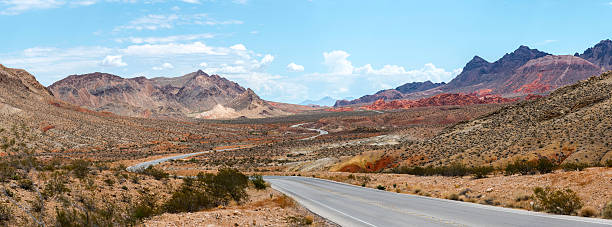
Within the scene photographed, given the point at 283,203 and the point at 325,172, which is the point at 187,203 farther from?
the point at 325,172

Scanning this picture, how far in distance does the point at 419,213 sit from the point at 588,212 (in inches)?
198

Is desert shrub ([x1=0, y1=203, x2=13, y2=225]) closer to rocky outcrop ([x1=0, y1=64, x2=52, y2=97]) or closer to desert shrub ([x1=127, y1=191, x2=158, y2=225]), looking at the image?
desert shrub ([x1=127, y1=191, x2=158, y2=225])

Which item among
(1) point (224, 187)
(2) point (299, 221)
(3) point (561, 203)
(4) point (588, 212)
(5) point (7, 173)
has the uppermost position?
(5) point (7, 173)

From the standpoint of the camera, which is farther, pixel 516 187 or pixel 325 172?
pixel 325 172

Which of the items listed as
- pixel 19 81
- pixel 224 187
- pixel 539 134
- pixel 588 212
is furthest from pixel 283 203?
pixel 19 81

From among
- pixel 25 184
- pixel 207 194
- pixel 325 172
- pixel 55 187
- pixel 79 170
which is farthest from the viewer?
pixel 325 172

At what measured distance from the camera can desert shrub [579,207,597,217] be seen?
12.2 meters

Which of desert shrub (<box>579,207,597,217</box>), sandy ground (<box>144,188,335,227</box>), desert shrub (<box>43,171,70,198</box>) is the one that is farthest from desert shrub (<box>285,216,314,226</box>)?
desert shrub (<box>579,207,597,217</box>)

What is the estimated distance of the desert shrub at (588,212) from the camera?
12.2 meters

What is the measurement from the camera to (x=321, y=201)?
19.8 meters

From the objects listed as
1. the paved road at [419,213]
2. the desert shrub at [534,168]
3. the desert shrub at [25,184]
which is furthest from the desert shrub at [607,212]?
the desert shrub at [25,184]

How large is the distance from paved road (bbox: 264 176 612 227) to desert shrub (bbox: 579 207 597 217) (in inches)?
21.3

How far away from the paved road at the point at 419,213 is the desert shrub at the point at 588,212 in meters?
0.54

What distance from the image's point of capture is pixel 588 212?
1229cm
